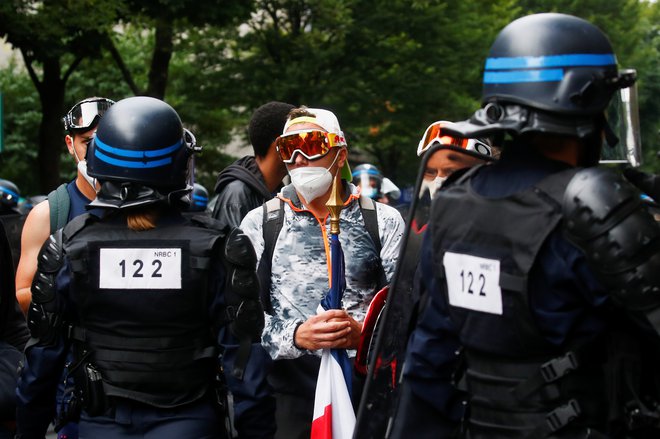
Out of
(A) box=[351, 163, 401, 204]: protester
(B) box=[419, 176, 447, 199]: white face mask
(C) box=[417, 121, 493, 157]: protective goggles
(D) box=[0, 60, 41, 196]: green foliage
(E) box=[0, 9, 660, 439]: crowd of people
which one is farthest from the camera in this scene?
(D) box=[0, 60, 41, 196]: green foliage

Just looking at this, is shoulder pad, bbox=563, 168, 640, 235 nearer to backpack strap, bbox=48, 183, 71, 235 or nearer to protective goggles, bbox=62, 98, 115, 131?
backpack strap, bbox=48, 183, 71, 235

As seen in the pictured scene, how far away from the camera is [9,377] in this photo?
186 inches

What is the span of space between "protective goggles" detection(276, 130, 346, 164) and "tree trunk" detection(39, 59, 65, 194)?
1518 centimetres

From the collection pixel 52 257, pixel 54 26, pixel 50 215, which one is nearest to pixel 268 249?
pixel 52 257

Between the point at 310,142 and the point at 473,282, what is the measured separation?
198cm

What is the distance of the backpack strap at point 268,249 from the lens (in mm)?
4633

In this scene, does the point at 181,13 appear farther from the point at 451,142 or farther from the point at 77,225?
the point at 77,225

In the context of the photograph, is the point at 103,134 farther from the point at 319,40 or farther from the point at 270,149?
the point at 319,40

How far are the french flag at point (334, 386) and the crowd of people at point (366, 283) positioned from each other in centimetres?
4

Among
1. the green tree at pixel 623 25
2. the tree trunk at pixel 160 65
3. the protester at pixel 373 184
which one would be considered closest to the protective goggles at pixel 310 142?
the protester at pixel 373 184

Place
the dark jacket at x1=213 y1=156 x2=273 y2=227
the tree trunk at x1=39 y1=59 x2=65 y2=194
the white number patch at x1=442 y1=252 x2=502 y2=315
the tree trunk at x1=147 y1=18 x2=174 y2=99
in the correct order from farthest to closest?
the tree trunk at x1=147 y1=18 x2=174 y2=99 < the tree trunk at x1=39 y1=59 x2=65 y2=194 < the dark jacket at x1=213 y1=156 x2=273 y2=227 < the white number patch at x1=442 y1=252 x2=502 y2=315

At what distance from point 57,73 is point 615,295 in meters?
18.0

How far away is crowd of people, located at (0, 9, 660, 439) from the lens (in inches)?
106

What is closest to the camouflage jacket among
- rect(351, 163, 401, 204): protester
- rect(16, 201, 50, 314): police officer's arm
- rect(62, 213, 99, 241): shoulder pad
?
rect(62, 213, 99, 241): shoulder pad
